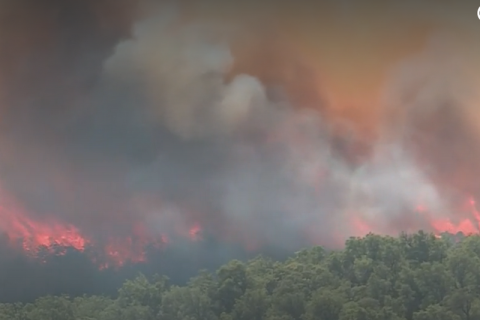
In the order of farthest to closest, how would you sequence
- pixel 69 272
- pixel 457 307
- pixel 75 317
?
pixel 69 272 < pixel 75 317 < pixel 457 307

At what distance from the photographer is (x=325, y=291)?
14.5 metres

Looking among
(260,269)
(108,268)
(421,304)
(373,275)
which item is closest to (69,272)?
(108,268)

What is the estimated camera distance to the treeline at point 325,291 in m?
14.1

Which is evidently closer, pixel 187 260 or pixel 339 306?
pixel 339 306

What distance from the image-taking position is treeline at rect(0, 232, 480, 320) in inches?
555

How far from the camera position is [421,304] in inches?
574

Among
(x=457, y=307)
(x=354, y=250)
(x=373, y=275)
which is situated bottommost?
(x=457, y=307)

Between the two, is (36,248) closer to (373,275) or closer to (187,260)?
→ (187,260)

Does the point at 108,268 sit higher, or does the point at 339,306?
the point at 108,268

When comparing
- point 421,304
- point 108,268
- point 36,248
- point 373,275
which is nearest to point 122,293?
point 108,268

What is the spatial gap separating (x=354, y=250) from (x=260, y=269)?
2.52 meters

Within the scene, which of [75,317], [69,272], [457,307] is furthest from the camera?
[69,272]

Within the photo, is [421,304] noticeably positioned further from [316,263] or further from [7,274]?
[7,274]

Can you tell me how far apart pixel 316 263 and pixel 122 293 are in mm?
5117
